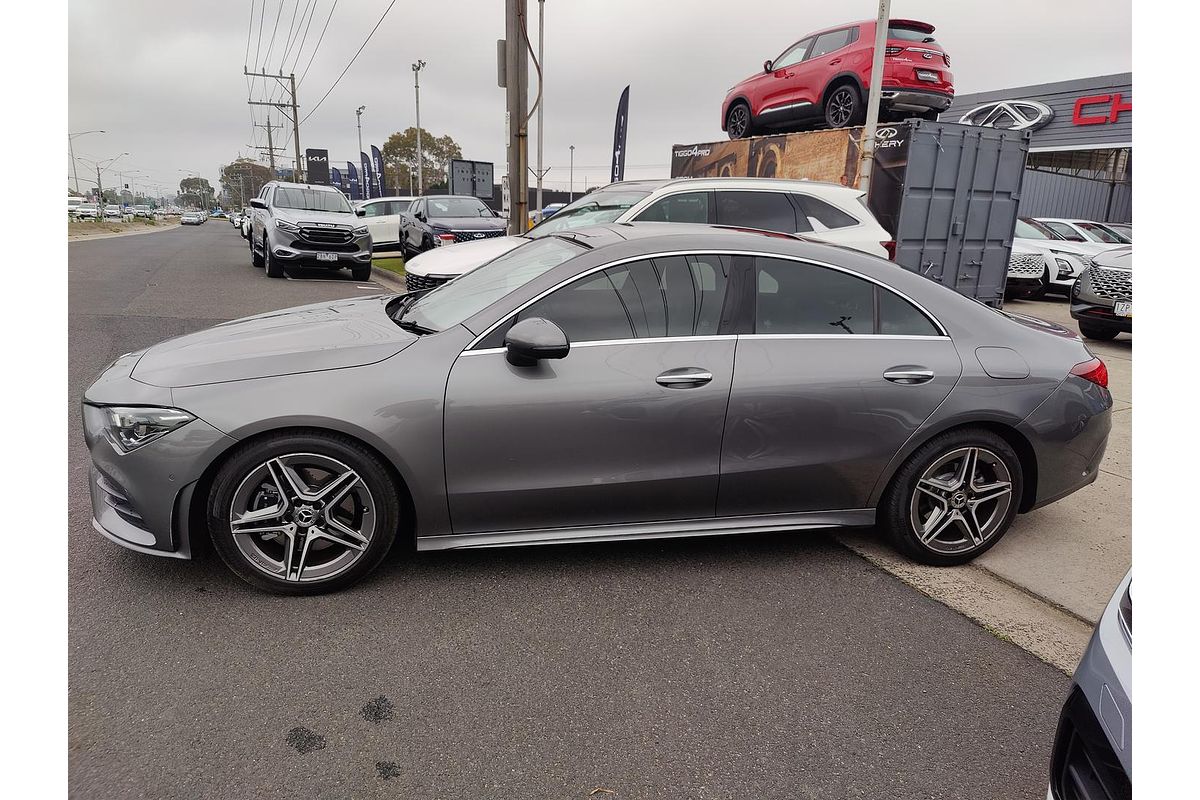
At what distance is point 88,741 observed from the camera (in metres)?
2.30

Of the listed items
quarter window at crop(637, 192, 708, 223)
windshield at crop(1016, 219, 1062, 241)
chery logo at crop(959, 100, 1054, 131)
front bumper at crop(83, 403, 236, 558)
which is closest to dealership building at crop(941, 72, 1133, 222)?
A: chery logo at crop(959, 100, 1054, 131)

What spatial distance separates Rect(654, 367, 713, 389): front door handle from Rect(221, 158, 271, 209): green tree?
141 meters

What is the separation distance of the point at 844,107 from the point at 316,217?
33.3ft

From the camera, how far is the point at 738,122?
47.9 feet

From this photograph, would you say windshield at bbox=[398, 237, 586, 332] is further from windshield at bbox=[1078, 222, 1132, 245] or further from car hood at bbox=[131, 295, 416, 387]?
windshield at bbox=[1078, 222, 1132, 245]

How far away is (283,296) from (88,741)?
11.1m

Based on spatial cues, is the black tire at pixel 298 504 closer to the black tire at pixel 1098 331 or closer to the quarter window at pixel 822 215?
the quarter window at pixel 822 215

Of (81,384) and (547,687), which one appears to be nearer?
(547,687)

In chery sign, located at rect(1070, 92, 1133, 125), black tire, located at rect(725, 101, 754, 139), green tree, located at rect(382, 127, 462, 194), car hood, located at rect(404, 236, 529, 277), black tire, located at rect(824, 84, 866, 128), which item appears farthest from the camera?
green tree, located at rect(382, 127, 462, 194)

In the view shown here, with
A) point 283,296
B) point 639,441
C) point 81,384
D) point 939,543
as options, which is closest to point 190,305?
point 283,296

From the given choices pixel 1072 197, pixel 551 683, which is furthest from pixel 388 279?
pixel 1072 197

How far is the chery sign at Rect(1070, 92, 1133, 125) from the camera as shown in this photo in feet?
78.7

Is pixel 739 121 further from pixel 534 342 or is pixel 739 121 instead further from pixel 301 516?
pixel 301 516

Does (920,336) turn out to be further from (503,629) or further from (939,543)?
(503,629)
